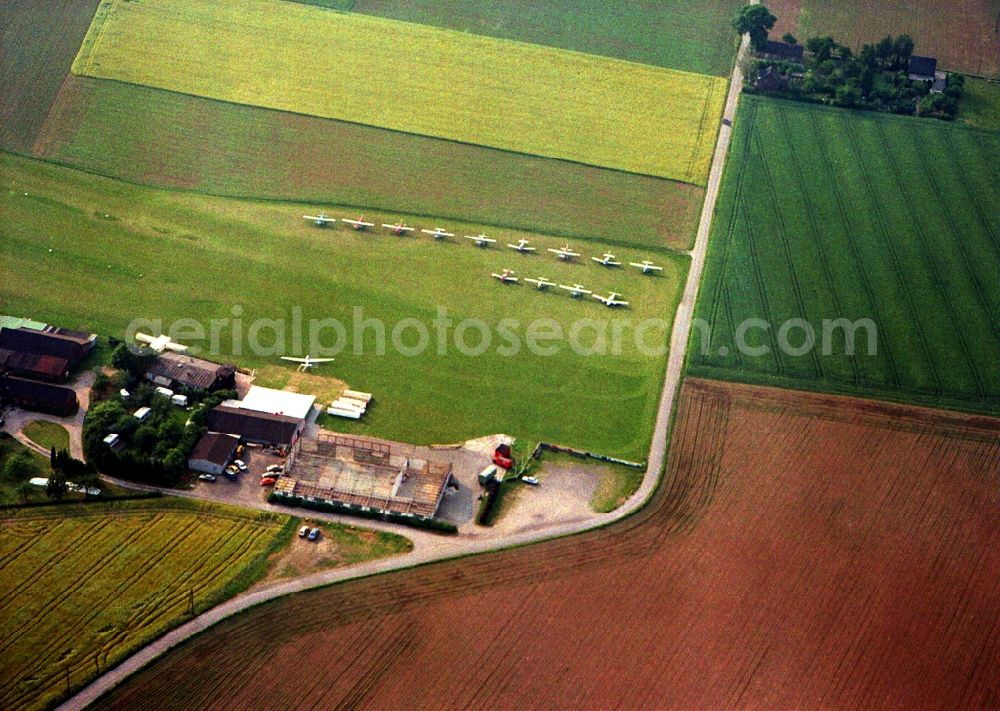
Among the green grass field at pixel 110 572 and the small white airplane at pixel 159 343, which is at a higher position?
the small white airplane at pixel 159 343

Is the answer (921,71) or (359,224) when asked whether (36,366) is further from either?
(921,71)

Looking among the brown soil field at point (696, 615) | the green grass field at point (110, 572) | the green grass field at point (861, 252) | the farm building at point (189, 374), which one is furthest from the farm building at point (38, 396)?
the green grass field at point (861, 252)

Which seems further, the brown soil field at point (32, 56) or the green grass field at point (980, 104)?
the green grass field at point (980, 104)

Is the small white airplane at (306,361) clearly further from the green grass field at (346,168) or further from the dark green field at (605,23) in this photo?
the dark green field at (605,23)

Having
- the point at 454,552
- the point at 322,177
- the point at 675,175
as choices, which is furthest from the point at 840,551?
the point at 322,177

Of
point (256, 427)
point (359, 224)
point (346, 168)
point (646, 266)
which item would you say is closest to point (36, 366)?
point (256, 427)

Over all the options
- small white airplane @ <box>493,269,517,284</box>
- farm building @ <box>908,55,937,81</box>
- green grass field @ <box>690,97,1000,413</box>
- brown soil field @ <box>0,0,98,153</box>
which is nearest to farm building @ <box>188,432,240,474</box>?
small white airplane @ <box>493,269,517,284</box>

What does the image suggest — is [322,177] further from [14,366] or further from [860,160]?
[860,160]
